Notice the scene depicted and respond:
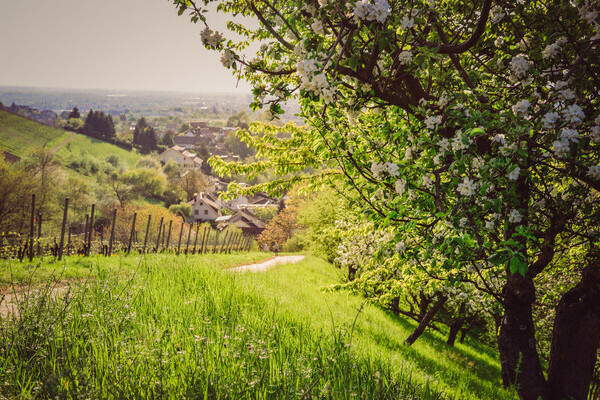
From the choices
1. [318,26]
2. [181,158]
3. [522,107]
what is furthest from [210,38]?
[181,158]

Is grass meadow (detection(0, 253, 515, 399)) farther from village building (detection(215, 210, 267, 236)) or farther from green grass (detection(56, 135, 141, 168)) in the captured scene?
green grass (detection(56, 135, 141, 168))

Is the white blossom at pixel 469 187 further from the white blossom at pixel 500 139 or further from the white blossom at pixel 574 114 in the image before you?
the white blossom at pixel 574 114

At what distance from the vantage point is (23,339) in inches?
136

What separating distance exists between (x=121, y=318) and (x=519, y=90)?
561 centimetres

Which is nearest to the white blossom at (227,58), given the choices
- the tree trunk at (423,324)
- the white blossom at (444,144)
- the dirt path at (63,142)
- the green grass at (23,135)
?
the white blossom at (444,144)

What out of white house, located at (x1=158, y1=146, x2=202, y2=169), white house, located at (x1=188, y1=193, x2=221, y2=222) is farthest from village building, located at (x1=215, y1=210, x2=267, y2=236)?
white house, located at (x1=158, y1=146, x2=202, y2=169)

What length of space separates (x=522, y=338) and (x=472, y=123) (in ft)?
9.48

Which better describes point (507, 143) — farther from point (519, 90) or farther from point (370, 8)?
point (370, 8)

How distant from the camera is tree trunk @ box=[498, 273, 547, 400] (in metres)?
3.95

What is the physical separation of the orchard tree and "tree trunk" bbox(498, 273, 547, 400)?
1 cm

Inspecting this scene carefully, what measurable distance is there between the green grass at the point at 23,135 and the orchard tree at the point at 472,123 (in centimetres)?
10775

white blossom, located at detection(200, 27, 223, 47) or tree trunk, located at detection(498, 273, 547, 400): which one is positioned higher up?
white blossom, located at detection(200, 27, 223, 47)

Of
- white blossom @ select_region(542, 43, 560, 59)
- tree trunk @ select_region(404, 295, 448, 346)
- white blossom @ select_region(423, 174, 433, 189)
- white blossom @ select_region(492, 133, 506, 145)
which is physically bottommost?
tree trunk @ select_region(404, 295, 448, 346)

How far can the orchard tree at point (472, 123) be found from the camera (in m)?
2.89
